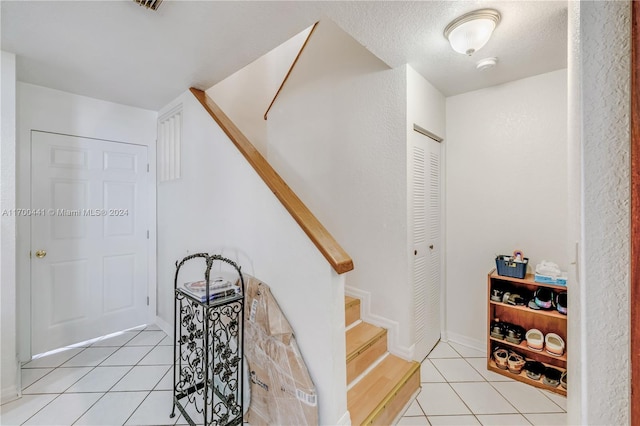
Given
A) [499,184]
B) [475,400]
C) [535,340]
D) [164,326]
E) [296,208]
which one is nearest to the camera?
[296,208]

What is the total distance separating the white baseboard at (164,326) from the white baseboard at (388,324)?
6.24 feet

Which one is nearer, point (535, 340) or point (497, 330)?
point (535, 340)

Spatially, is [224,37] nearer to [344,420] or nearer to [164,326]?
[344,420]

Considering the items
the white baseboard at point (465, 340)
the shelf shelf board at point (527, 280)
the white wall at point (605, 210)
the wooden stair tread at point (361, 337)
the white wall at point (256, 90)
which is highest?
the white wall at point (256, 90)

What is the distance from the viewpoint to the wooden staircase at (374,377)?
150 cm

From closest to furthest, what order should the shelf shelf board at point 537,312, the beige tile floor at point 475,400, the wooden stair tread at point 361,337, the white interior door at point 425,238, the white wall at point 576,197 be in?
the white wall at point 576,197 < the beige tile floor at point 475,400 < the wooden stair tread at point 361,337 < the shelf shelf board at point 537,312 < the white interior door at point 425,238

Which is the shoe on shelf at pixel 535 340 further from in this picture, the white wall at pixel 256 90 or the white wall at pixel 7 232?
the white wall at pixel 7 232

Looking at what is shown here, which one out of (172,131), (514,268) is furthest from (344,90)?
(514,268)

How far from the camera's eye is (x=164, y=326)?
108 inches

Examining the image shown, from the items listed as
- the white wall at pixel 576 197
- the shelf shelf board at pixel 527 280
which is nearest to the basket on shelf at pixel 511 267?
the shelf shelf board at pixel 527 280

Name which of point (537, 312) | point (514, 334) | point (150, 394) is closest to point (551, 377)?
point (514, 334)

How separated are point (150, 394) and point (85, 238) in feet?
5.42

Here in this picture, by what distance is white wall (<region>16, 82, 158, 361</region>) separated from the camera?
2188 mm

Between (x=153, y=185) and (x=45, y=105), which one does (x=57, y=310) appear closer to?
(x=153, y=185)
